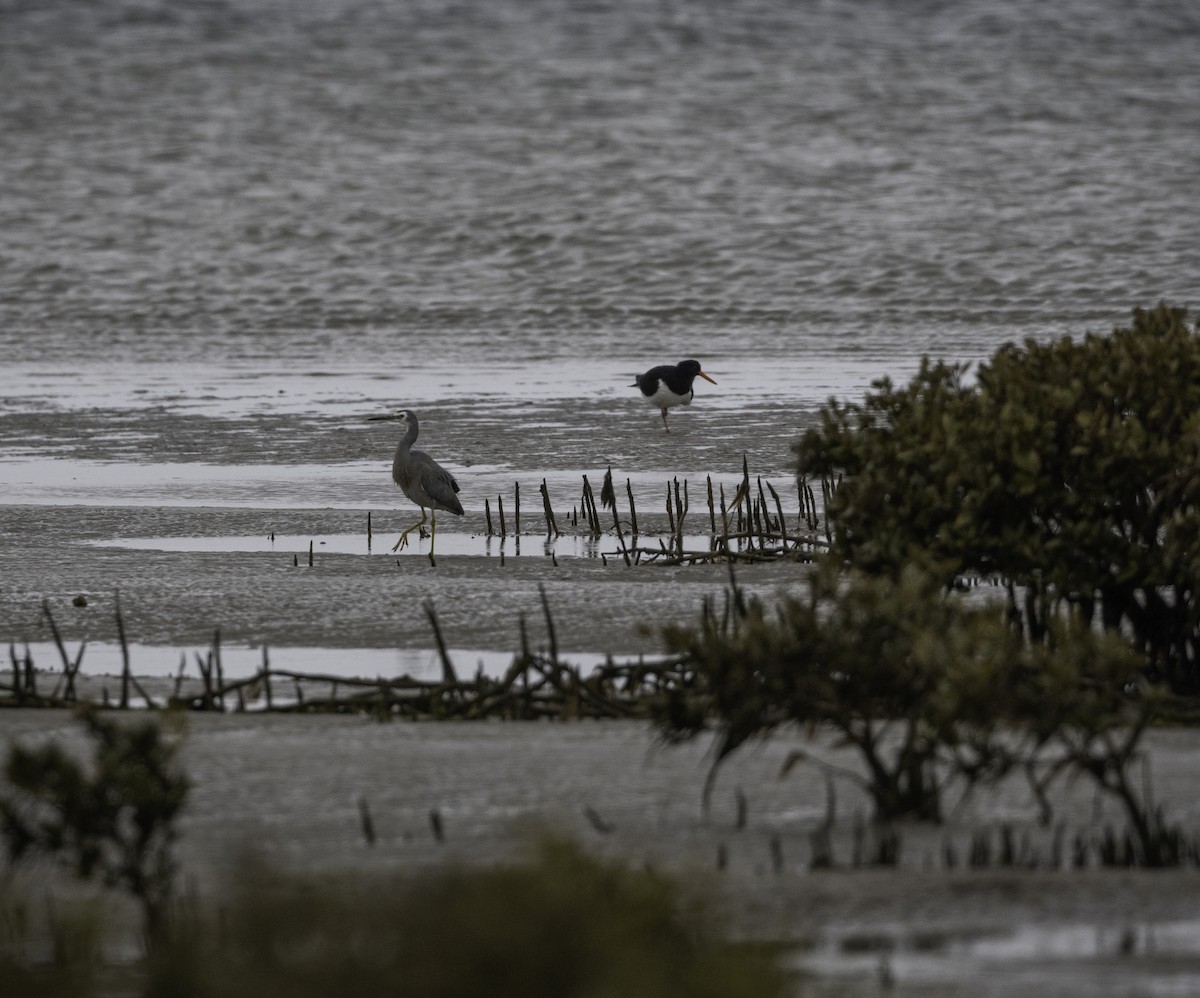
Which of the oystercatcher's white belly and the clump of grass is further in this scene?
the oystercatcher's white belly

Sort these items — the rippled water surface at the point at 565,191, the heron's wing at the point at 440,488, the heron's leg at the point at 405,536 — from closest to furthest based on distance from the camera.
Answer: the heron's leg at the point at 405,536
the heron's wing at the point at 440,488
the rippled water surface at the point at 565,191

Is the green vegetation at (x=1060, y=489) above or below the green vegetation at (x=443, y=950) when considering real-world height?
above

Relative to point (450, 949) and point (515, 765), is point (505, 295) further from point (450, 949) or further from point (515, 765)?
point (450, 949)

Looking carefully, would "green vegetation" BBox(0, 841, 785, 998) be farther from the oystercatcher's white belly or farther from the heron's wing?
the oystercatcher's white belly

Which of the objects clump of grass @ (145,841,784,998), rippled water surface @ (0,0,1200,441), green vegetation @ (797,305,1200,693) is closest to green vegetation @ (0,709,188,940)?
clump of grass @ (145,841,784,998)

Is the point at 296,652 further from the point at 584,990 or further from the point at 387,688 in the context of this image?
the point at 584,990

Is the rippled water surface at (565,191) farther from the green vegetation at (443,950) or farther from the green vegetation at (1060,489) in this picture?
the green vegetation at (443,950)

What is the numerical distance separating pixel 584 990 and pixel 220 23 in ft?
199

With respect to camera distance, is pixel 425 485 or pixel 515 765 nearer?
pixel 515 765

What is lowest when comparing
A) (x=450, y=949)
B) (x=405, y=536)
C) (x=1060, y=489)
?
(x=450, y=949)

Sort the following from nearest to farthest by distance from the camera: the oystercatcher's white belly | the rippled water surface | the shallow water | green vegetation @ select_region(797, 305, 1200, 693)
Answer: the shallow water, green vegetation @ select_region(797, 305, 1200, 693), the oystercatcher's white belly, the rippled water surface

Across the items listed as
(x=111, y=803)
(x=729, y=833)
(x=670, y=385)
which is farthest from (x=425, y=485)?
(x=111, y=803)

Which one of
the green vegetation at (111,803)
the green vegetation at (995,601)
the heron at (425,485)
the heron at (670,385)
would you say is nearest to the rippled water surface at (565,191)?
the heron at (670,385)

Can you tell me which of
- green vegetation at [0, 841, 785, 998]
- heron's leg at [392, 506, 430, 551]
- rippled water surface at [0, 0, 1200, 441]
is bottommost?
green vegetation at [0, 841, 785, 998]
